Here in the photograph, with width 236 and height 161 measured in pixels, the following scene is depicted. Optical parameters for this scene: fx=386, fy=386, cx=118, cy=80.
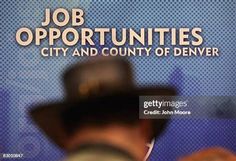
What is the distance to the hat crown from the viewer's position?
1.70 m

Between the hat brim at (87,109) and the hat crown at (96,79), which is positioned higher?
the hat crown at (96,79)

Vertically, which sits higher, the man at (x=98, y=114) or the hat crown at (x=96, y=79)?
the hat crown at (x=96, y=79)

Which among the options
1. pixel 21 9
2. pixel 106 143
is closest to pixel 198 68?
pixel 106 143

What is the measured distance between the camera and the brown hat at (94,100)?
66.7 inches

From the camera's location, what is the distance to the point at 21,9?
172cm

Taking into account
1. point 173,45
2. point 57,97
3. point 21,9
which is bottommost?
point 57,97

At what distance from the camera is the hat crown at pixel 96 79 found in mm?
1696

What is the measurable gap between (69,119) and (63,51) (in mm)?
304

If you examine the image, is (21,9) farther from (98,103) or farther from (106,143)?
(106,143)

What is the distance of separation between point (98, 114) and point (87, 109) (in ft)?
0.17

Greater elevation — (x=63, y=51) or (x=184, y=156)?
(x=63, y=51)

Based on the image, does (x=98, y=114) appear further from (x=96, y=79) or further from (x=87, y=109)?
(x=96, y=79)

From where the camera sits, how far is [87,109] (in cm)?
170

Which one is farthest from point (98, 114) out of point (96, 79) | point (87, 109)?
point (96, 79)
